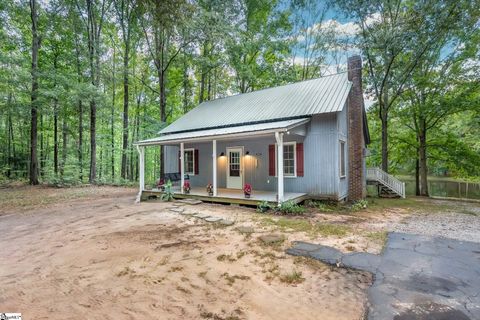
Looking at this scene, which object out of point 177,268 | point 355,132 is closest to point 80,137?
point 177,268

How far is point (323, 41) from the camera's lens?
63.8 feet

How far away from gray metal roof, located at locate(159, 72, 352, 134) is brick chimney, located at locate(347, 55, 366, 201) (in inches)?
19.0

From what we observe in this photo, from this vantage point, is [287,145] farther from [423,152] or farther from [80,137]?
[80,137]

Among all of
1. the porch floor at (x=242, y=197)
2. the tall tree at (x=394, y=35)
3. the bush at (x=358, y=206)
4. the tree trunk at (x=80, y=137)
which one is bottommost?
the bush at (x=358, y=206)

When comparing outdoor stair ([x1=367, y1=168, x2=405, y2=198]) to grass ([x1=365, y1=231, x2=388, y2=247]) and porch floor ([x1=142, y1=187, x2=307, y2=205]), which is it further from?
grass ([x1=365, y1=231, x2=388, y2=247])

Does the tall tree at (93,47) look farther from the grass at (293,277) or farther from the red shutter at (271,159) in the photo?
the grass at (293,277)

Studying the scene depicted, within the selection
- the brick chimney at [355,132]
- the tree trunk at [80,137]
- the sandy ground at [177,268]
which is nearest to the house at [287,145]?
the brick chimney at [355,132]

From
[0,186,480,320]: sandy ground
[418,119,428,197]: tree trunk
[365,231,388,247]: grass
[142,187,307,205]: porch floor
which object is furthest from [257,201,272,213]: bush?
[418,119,428,197]: tree trunk

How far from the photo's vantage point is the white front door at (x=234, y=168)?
10.8 m

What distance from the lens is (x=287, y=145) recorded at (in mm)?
9602

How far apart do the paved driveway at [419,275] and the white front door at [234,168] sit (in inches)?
247

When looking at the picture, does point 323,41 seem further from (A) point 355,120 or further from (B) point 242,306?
(B) point 242,306

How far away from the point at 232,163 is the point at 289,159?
→ 287cm

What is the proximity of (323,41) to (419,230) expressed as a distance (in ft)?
60.0
